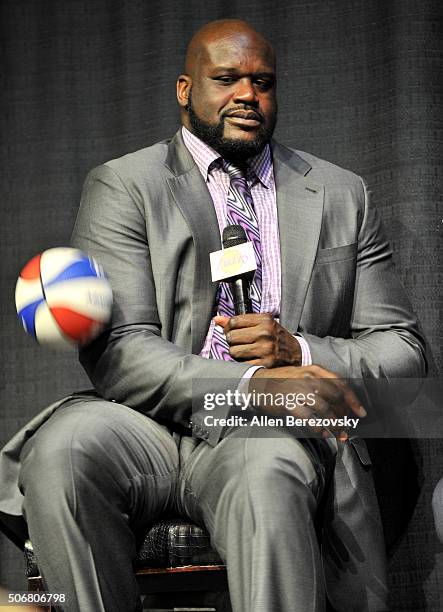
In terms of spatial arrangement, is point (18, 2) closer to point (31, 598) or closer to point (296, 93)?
point (296, 93)

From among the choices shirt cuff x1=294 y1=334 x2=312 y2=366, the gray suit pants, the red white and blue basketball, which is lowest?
the gray suit pants

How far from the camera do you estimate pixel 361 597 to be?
82.7 inches

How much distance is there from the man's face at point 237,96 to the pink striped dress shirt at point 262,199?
3 cm

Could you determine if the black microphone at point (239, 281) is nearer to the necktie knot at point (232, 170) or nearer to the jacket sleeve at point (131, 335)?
the jacket sleeve at point (131, 335)

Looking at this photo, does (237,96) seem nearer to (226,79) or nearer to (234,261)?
(226,79)

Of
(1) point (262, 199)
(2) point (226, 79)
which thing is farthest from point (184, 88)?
(1) point (262, 199)

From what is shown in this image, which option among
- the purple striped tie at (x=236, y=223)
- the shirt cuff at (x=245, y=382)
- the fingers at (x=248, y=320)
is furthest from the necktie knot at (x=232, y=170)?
the shirt cuff at (x=245, y=382)

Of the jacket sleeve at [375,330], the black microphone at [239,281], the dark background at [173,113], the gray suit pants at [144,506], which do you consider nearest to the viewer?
the gray suit pants at [144,506]

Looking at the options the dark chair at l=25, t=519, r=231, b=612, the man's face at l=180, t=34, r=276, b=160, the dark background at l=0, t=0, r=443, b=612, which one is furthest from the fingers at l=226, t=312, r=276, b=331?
the dark background at l=0, t=0, r=443, b=612

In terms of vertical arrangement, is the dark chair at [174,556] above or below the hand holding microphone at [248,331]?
below

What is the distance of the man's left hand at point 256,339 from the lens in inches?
83.9

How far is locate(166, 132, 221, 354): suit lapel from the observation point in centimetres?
233

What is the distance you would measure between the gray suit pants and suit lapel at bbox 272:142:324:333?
392 millimetres

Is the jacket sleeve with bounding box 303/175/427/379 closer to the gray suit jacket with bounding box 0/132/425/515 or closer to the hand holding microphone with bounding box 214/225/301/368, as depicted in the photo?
the gray suit jacket with bounding box 0/132/425/515
